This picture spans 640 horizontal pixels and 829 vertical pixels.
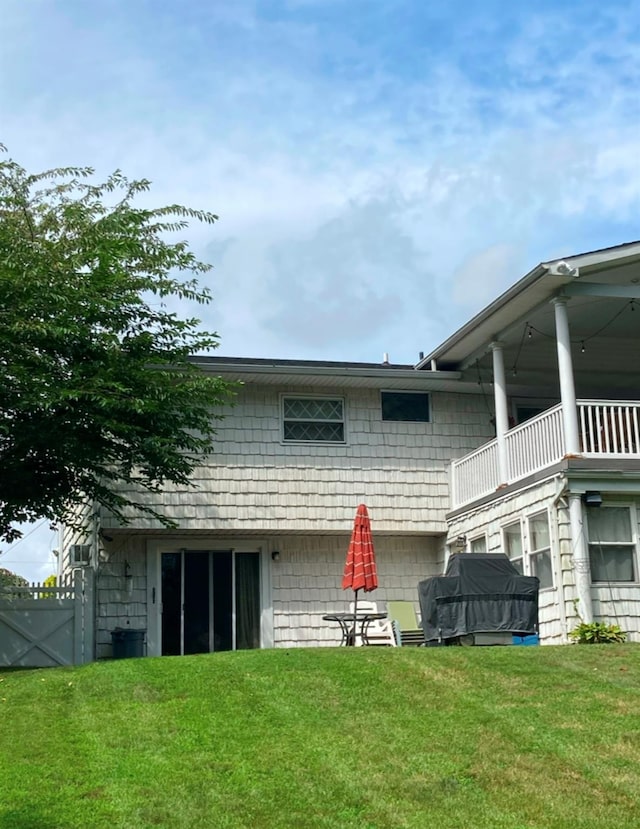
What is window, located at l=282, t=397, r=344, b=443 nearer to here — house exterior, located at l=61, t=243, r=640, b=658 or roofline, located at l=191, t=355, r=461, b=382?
house exterior, located at l=61, t=243, r=640, b=658

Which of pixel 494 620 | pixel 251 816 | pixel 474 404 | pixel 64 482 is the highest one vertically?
pixel 474 404

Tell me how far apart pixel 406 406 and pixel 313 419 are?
1.68 metres

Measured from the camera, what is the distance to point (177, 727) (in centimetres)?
1011

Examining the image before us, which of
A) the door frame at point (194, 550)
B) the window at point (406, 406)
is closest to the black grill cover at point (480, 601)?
the door frame at point (194, 550)

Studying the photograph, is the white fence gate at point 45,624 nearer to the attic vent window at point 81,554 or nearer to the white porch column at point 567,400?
the attic vent window at point 81,554

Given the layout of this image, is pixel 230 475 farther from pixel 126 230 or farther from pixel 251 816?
pixel 251 816

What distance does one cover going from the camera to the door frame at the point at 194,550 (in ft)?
62.6

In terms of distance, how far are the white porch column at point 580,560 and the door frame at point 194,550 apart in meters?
5.46

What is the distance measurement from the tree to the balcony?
469cm

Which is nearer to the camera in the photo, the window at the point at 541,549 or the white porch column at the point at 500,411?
the window at the point at 541,549

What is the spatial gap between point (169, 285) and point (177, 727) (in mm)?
8474

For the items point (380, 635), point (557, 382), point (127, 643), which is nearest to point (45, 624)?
point (127, 643)

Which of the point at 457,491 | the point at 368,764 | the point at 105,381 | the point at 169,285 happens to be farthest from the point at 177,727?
the point at 457,491

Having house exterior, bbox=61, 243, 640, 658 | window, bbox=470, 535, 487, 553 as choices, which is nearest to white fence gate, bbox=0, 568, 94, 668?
house exterior, bbox=61, 243, 640, 658
